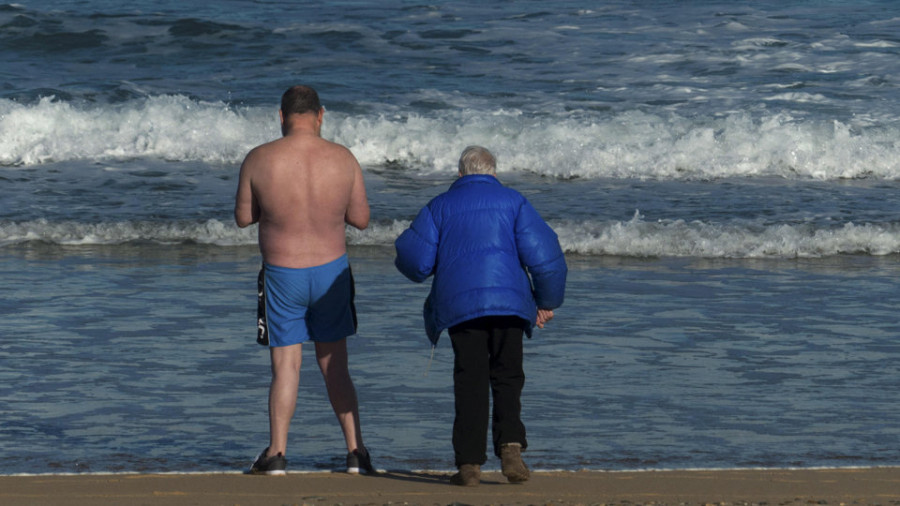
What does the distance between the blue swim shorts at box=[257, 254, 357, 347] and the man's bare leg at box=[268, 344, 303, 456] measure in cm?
5

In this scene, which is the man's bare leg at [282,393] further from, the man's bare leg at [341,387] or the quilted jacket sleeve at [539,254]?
the quilted jacket sleeve at [539,254]

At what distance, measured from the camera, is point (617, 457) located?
5.56 metres

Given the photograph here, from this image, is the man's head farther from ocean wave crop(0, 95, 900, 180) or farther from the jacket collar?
ocean wave crop(0, 95, 900, 180)

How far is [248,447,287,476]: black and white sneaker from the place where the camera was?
5.15 metres

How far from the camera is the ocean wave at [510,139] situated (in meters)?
16.2

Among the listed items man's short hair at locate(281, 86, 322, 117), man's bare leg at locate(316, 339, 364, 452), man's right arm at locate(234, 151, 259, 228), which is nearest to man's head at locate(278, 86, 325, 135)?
man's short hair at locate(281, 86, 322, 117)

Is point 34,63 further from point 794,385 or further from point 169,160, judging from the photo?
point 794,385

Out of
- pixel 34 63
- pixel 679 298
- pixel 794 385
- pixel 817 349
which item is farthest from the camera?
pixel 34 63

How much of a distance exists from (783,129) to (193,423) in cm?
1283

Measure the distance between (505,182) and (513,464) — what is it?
35.2 feet

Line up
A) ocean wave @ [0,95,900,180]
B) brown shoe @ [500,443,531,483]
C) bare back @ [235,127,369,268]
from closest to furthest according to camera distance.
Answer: brown shoe @ [500,443,531,483], bare back @ [235,127,369,268], ocean wave @ [0,95,900,180]

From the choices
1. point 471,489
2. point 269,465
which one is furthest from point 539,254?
point 269,465

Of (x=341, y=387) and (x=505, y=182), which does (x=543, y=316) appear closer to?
(x=341, y=387)

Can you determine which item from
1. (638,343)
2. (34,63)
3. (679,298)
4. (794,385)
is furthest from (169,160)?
(794,385)
